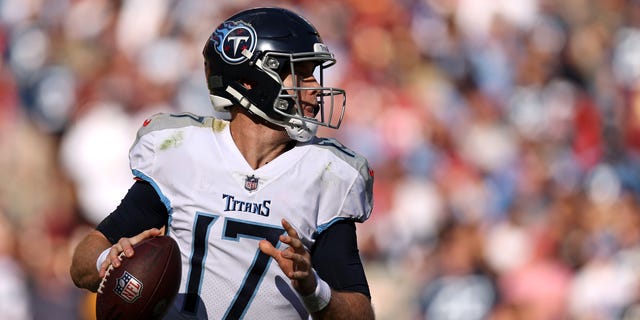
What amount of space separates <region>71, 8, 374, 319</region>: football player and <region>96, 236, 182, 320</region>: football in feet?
0.37

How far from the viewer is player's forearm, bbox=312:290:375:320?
3.17 m

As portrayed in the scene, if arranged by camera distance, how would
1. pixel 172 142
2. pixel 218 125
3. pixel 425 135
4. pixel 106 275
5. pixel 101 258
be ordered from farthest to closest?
1. pixel 425 135
2. pixel 218 125
3. pixel 172 142
4. pixel 101 258
5. pixel 106 275

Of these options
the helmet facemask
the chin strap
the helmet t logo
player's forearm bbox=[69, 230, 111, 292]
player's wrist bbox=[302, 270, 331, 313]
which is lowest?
player's forearm bbox=[69, 230, 111, 292]

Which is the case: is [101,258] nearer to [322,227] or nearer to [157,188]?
[157,188]

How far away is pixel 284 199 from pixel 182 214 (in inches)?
12.6

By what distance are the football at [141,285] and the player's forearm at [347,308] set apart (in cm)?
43

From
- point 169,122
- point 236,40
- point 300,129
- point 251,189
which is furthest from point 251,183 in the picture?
point 236,40

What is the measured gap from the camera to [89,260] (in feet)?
10.9

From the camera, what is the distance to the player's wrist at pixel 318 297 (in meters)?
3.07

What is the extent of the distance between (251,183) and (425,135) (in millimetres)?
5095

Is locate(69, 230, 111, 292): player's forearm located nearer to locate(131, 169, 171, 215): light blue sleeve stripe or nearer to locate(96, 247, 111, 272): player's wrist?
locate(96, 247, 111, 272): player's wrist

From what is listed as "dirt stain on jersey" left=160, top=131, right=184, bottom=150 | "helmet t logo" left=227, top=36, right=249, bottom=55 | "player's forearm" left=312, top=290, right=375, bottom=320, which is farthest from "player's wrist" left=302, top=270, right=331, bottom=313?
"helmet t logo" left=227, top=36, right=249, bottom=55

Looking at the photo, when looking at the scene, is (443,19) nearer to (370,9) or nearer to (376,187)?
(370,9)

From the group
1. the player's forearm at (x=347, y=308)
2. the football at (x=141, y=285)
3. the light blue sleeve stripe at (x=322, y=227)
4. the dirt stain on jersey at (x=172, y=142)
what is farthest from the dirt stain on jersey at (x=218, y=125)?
the player's forearm at (x=347, y=308)
